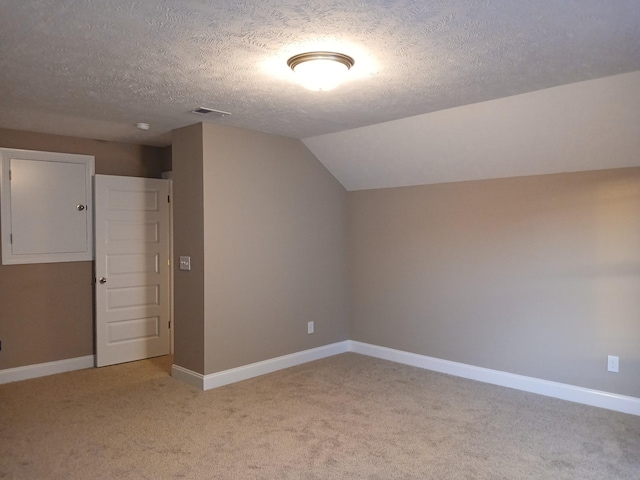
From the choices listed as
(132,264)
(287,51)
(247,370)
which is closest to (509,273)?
(247,370)

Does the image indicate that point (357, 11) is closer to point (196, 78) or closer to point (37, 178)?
point (196, 78)

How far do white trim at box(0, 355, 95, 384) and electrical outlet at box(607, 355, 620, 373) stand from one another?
4702 millimetres

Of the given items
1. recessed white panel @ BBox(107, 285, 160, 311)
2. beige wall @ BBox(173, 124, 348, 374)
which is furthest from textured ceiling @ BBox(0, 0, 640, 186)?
recessed white panel @ BBox(107, 285, 160, 311)

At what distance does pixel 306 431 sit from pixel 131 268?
9.33ft

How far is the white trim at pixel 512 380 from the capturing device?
370cm

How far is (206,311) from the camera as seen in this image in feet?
14.1

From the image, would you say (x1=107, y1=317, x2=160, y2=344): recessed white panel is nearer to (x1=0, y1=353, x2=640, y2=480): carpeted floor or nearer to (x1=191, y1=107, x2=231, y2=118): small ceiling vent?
(x1=0, y1=353, x2=640, y2=480): carpeted floor

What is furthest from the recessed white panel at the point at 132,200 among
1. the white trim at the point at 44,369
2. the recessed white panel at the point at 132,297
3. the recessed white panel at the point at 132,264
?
the white trim at the point at 44,369

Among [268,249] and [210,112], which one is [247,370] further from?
[210,112]

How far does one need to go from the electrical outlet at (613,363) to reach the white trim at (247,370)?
8.74 feet

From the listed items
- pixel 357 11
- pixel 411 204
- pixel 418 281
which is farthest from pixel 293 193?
pixel 357 11

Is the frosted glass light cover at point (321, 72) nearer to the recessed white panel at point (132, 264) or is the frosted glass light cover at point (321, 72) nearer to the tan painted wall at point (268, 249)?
the tan painted wall at point (268, 249)

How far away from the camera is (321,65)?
8.68 ft

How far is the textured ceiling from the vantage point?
2.12 metres
